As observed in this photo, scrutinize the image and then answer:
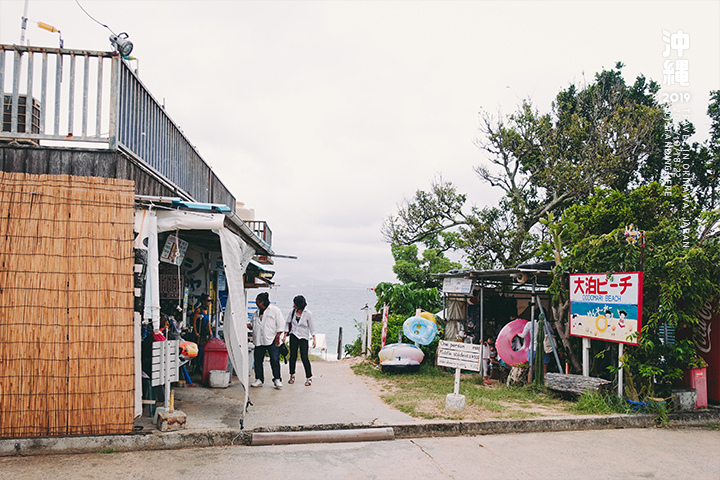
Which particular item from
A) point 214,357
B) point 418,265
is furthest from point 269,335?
point 418,265

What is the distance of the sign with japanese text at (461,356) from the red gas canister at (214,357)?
13.1 feet

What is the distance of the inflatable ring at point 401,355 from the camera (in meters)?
12.0

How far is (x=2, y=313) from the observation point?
5742 millimetres

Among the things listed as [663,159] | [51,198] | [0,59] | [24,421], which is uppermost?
[663,159]

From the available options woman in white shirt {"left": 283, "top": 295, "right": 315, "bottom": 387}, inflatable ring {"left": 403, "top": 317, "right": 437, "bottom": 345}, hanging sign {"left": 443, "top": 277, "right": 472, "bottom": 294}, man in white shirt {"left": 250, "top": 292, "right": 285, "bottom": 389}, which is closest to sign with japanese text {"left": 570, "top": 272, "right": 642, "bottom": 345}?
hanging sign {"left": 443, "top": 277, "right": 472, "bottom": 294}

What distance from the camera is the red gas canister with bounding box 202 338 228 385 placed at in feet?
30.8

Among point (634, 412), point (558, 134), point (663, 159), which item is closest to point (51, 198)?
point (634, 412)

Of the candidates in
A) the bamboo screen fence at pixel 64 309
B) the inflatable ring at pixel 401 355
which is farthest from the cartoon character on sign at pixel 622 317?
the bamboo screen fence at pixel 64 309

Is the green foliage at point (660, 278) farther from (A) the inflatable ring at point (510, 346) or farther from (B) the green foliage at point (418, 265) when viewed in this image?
(B) the green foliage at point (418, 265)

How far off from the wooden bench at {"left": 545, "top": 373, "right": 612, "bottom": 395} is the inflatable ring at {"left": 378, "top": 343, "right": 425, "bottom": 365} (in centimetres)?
342

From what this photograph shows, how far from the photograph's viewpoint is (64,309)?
230 inches

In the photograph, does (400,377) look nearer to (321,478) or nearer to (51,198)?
(321,478)

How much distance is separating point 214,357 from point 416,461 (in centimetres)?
489

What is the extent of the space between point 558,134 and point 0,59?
18.8 meters
